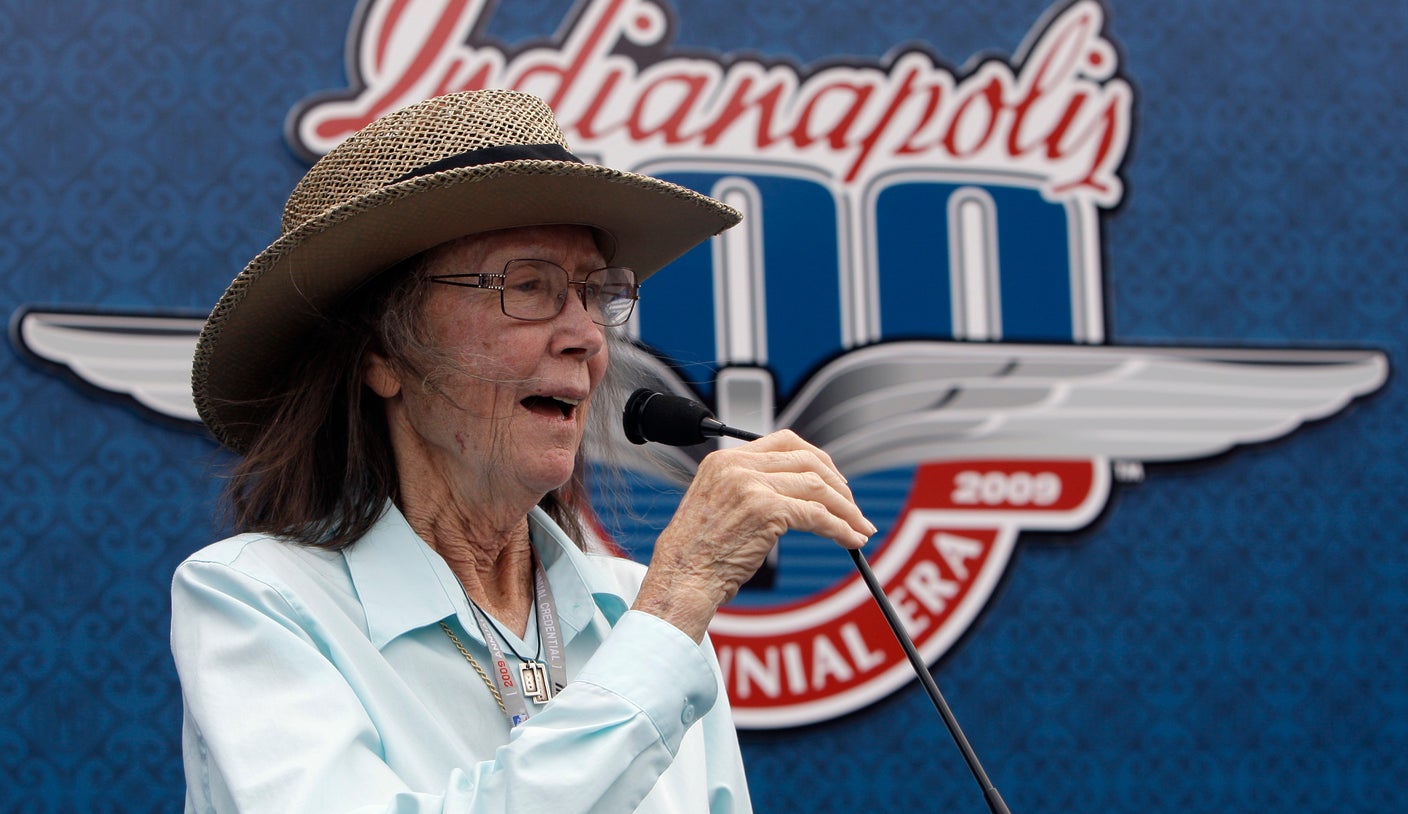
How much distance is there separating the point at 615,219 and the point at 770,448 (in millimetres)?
387

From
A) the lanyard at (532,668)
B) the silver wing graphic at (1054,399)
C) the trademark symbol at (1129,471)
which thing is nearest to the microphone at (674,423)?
the lanyard at (532,668)

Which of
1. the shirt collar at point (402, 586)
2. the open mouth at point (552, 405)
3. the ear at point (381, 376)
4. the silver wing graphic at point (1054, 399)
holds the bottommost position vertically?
the shirt collar at point (402, 586)

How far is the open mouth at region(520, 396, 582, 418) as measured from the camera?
1.31 meters

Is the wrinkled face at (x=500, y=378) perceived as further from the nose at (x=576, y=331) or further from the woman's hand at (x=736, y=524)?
the woman's hand at (x=736, y=524)

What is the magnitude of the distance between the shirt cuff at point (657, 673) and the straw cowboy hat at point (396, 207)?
1.42ft

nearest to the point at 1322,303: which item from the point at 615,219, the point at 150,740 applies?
the point at 615,219

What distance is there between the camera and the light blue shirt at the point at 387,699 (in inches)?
39.2

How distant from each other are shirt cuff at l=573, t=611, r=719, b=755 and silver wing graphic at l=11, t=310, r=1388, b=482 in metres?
1.44

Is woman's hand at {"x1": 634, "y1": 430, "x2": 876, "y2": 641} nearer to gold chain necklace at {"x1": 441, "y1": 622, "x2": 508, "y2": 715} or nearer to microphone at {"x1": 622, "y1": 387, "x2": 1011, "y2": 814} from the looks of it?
microphone at {"x1": 622, "y1": 387, "x2": 1011, "y2": 814}

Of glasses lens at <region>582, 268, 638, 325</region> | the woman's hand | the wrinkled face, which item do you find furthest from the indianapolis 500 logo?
the woman's hand

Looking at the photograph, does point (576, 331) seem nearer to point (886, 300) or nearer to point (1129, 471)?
point (886, 300)

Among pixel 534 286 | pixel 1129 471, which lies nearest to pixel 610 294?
pixel 534 286

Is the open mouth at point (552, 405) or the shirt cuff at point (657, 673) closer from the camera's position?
the shirt cuff at point (657, 673)

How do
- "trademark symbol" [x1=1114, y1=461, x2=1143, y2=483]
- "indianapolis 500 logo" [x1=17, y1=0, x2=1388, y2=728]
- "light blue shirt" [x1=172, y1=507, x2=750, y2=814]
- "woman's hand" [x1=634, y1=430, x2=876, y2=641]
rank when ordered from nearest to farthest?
1. "light blue shirt" [x1=172, y1=507, x2=750, y2=814]
2. "woman's hand" [x1=634, y1=430, x2=876, y2=641]
3. "indianapolis 500 logo" [x1=17, y1=0, x2=1388, y2=728]
4. "trademark symbol" [x1=1114, y1=461, x2=1143, y2=483]
